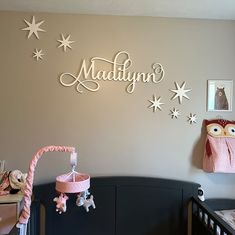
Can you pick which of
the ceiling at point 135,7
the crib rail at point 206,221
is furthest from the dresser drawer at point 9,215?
the ceiling at point 135,7

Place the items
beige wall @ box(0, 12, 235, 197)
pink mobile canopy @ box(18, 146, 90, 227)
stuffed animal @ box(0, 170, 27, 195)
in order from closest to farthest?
1. pink mobile canopy @ box(18, 146, 90, 227)
2. stuffed animal @ box(0, 170, 27, 195)
3. beige wall @ box(0, 12, 235, 197)

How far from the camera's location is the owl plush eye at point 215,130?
6.97 feet

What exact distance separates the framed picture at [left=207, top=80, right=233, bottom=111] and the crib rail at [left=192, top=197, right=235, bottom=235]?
80 centimetres

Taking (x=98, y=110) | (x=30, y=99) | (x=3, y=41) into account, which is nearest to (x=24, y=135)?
(x=30, y=99)

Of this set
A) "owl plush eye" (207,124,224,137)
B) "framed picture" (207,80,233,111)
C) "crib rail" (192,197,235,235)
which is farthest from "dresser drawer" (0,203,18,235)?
"framed picture" (207,80,233,111)

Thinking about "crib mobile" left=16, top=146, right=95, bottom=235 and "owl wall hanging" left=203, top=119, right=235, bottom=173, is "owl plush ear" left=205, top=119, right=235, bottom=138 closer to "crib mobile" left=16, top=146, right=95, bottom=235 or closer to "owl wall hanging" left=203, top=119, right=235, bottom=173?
"owl wall hanging" left=203, top=119, right=235, bottom=173

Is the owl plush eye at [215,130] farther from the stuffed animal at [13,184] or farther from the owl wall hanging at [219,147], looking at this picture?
the stuffed animal at [13,184]

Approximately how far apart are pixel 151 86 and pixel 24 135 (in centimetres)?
114

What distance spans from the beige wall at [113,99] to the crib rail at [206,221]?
0.24 meters

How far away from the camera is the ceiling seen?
1887 millimetres

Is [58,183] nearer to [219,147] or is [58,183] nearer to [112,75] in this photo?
[112,75]

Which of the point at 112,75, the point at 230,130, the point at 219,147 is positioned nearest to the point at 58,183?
the point at 112,75

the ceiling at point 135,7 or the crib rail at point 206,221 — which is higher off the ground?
the ceiling at point 135,7

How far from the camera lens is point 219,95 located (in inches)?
85.8
